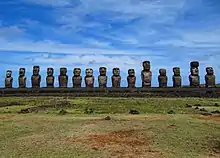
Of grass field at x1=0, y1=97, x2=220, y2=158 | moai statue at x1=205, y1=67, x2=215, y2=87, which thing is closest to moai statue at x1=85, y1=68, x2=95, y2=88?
moai statue at x1=205, y1=67, x2=215, y2=87

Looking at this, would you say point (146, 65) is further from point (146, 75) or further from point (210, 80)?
point (210, 80)

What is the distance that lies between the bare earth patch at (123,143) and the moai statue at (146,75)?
1621 centimetres

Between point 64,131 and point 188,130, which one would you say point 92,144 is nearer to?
point 64,131

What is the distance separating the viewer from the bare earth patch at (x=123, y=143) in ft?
34.3

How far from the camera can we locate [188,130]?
42.9ft

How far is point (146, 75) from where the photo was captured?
2906 cm

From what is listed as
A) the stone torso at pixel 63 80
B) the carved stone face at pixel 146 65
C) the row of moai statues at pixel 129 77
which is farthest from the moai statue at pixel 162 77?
the stone torso at pixel 63 80

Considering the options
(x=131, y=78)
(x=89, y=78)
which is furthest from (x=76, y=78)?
(x=131, y=78)

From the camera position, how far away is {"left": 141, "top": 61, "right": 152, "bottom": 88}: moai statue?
29062mm

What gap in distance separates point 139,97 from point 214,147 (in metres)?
16.5

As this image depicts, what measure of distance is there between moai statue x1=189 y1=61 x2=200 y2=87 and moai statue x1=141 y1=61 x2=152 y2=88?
9.17 feet

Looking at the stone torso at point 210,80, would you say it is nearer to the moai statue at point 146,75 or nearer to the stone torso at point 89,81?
the moai statue at point 146,75

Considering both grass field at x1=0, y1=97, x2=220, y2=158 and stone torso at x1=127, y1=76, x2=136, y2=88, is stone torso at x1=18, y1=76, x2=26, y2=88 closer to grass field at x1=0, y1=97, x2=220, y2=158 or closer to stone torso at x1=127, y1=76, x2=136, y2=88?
stone torso at x1=127, y1=76, x2=136, y2=88

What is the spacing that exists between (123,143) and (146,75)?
17882 millimetres
